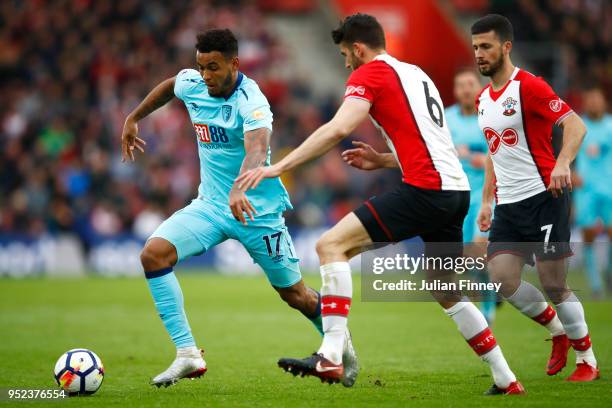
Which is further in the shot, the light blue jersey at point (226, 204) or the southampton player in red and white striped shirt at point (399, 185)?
the light blue jersey at point (226, 204)

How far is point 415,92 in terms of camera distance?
716cm


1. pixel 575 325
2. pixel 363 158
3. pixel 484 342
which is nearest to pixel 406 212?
pixel 363 158

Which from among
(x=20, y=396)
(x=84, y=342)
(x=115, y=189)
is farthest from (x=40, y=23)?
(x=20, y=396)

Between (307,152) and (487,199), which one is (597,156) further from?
(307,152)

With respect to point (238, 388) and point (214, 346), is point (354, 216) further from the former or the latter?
point (214, 346)

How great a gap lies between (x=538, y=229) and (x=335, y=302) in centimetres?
198

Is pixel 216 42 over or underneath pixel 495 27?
over

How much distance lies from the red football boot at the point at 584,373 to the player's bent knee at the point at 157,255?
136 inches

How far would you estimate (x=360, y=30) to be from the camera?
23.6ft


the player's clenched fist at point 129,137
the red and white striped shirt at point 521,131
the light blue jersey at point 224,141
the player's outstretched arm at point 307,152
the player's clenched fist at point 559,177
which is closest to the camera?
the player's outstretched arm at point 307,152

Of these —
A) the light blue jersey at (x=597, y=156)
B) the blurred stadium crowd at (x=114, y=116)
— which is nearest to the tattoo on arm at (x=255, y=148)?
the light blue jersey at (x=597, y=156)

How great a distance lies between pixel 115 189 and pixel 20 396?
15959 mm

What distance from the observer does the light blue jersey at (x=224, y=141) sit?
805 centimetres

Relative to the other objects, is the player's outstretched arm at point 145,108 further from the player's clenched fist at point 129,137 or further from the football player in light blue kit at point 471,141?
the football player in light blue kit at point 471,141
